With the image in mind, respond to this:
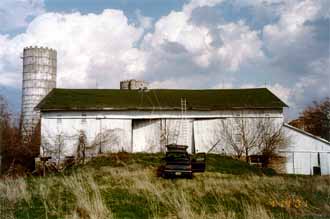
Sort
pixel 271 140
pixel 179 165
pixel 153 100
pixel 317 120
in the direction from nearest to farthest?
pixel 179 165 → pixel 271 140 → pixel 153 100 → pixel 317 120

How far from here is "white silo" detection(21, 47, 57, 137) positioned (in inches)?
1486

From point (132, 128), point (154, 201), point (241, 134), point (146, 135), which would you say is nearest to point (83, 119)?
point (132, 128)

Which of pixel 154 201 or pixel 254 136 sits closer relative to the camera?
pixel 154 201

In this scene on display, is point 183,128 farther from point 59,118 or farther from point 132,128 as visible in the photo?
Answer: point 59,118

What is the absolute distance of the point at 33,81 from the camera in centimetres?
3775

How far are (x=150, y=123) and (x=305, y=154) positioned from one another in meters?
13.0

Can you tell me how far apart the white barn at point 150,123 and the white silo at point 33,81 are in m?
4.34

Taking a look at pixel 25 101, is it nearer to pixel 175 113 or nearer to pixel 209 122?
pixel 175 113

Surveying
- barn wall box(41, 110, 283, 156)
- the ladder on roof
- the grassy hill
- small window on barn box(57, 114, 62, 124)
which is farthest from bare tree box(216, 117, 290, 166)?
Answer: the grassy hill

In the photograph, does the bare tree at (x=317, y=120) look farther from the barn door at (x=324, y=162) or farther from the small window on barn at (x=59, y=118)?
the small window on barn at (x=59, y=118)

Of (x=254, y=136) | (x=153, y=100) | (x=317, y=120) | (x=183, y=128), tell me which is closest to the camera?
(x=254, y=136)

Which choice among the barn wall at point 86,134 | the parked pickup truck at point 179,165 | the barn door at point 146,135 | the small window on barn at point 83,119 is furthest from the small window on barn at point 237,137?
the small window on barn at point 83,119

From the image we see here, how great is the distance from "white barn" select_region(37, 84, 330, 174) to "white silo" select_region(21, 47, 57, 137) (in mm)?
4338

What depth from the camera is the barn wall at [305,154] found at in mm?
32062
